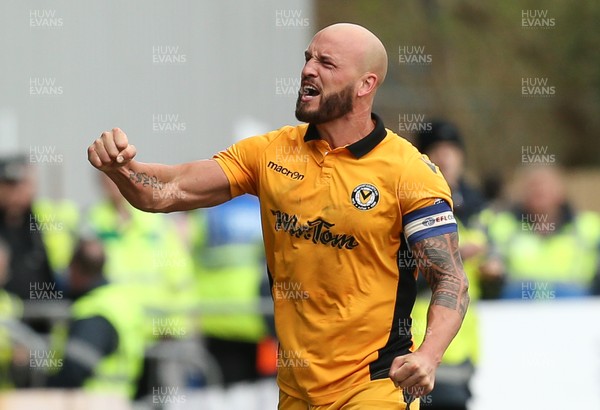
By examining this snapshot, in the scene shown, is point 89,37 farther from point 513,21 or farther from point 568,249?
point 513,21

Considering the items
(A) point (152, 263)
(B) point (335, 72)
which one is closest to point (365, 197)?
(B) point (335, 72)

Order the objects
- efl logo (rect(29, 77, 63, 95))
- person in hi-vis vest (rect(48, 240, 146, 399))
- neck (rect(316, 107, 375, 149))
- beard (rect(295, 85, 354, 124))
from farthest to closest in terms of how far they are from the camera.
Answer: efl logo (rect(29, 77, 63, 95)) → person in hi-vis vest (rect(48, 240, 146, 399)) → neck (rect(316, 107, 375, 149)) → beard (rect(295, 85, 354, 124))

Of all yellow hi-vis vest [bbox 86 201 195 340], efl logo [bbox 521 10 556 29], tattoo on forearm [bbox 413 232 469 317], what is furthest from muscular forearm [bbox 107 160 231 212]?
efl logo [bbox 521 10 556 29]

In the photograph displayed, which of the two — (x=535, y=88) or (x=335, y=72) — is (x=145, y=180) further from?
(x=535, y=88)

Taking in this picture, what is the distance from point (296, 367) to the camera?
5961 millimetres

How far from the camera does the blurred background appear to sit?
9844mm

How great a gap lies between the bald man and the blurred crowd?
3323mm

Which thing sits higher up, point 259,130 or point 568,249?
point 259,130

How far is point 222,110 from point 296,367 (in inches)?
259

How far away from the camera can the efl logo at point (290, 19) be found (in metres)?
12.3

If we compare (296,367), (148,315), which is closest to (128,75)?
(148,315)

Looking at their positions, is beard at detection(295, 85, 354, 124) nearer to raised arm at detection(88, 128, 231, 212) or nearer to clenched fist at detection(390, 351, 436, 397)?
raised arm at detection(88, 128, 231, 212)

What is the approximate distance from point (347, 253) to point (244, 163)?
646mm

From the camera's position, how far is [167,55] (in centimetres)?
1170
